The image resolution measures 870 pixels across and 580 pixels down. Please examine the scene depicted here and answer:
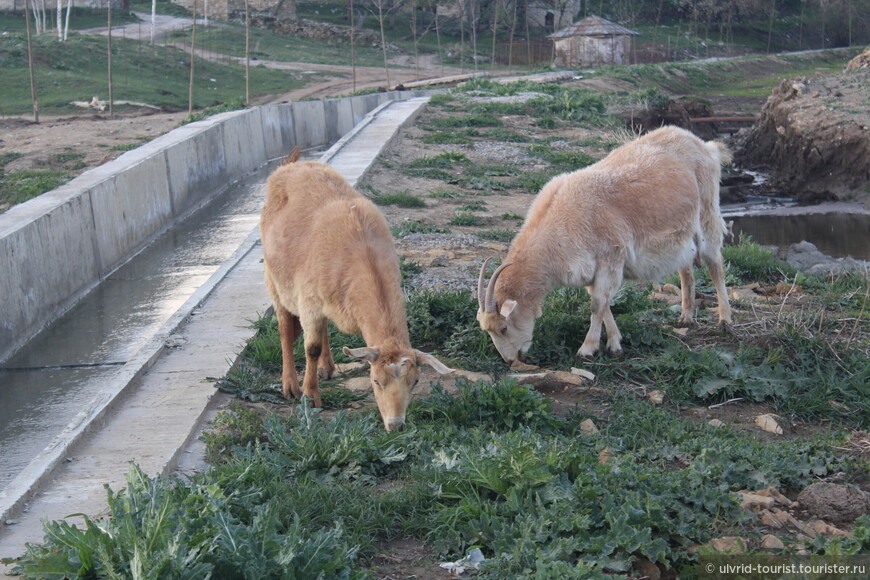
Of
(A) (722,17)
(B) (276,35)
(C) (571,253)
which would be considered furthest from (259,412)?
(A) (722,17)

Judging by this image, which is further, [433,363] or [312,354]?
[312,354]

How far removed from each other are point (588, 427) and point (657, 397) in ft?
2.80

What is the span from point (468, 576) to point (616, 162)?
4933 mm

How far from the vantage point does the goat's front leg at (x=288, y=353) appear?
7.55 m

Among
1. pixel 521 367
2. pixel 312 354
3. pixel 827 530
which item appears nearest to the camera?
pixel 827 530

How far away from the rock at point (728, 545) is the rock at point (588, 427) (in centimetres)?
171

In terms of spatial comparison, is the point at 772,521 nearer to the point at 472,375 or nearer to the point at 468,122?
the point at 472,375

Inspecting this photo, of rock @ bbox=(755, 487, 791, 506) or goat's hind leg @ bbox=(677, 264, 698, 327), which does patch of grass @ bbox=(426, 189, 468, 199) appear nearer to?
goat's hind leg @ bbox=(677, 264, 698, 327)

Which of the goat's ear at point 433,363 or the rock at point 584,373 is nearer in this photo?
the goat's ear at point 433,363

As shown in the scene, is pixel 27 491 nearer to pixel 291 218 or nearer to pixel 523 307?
pixel 291 218

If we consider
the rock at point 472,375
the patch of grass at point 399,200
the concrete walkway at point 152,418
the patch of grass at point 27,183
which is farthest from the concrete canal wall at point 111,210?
the rock at point 472,375

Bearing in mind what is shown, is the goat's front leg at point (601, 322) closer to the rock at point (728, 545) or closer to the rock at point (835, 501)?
the rock at point (835, 501)

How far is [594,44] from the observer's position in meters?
50.3

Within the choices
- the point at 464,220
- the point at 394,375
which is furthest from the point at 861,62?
the point at 394,375
